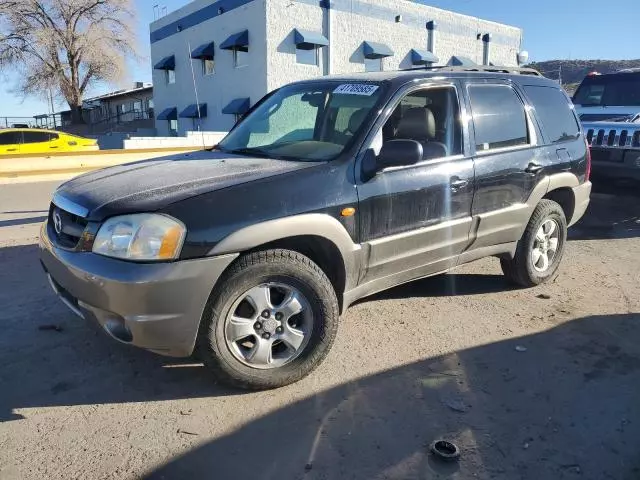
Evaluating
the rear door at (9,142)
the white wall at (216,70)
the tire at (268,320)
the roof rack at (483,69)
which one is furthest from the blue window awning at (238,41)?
the tire at (268,320)

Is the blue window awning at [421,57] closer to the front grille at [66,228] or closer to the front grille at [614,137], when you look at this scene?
the front grille at [614,137]

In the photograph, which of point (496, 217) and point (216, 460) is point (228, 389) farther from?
point (496, 217)

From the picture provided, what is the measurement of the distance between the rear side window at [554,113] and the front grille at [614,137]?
8.78ft

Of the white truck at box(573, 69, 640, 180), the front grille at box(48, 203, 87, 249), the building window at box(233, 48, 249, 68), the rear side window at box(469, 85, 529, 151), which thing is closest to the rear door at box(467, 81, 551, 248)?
the rear side window at box(469, 85, 529, 151)

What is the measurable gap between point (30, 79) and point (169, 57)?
1226cm

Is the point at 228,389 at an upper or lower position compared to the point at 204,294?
lower

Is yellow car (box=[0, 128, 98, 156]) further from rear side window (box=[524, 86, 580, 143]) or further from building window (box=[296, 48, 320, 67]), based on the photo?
rear side window (box=[524, 86, 580, 143])

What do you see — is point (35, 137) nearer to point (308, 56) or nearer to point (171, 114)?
point (308, 56)

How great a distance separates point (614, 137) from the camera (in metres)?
7.55

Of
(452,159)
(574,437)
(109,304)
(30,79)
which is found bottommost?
(574,437)

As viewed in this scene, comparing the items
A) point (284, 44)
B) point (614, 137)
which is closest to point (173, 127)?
point (284, 44)

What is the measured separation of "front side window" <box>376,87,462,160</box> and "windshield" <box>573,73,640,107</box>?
6.20 meters

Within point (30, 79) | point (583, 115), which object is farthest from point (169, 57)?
point (583, 115)

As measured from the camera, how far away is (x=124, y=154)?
1452 cm
